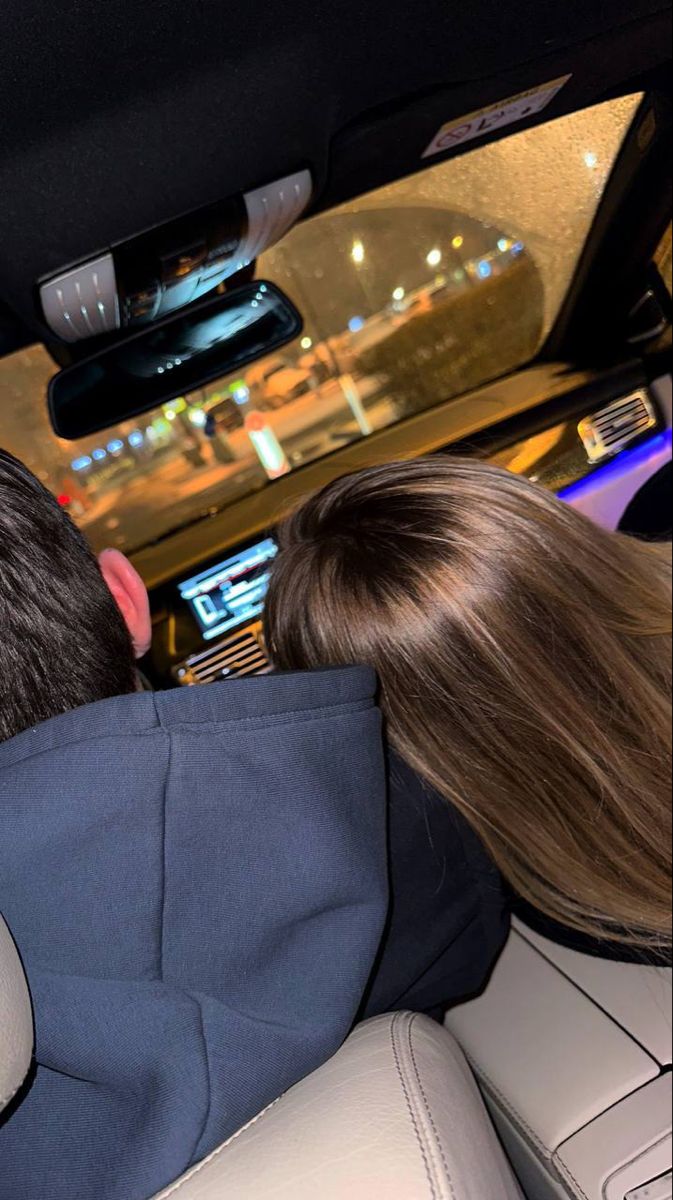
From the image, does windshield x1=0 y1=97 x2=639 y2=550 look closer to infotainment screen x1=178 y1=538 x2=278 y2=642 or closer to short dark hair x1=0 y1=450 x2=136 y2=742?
infotainment screen x1=178 y1=538 x2=278 y2=642

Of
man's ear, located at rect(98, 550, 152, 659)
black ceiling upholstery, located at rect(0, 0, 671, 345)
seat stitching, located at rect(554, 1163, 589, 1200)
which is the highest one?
black ceiling upholstery, located at rect(0, 0, 671, 345)

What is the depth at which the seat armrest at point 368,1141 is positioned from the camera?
77 cm

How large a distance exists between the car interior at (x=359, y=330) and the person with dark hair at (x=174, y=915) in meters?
0.05

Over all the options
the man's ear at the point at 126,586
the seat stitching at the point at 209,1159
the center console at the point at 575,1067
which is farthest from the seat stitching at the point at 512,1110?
the man's ear at the point at 126,586

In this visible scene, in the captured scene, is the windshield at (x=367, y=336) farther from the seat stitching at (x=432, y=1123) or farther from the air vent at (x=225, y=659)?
the seat stitching at (x=432, y=1123)

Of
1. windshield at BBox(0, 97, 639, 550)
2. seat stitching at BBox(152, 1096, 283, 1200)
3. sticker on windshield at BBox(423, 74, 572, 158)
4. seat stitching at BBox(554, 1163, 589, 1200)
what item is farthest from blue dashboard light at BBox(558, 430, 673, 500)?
seat stitching at BBox(152, 1096, 283, 1200)

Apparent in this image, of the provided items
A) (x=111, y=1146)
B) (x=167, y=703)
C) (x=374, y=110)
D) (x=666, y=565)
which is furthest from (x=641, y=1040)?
(x=374, y=110)

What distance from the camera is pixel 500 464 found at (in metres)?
2.12

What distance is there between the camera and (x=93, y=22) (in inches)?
39.9

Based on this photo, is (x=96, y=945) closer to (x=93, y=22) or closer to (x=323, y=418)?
(x=93, y=22)

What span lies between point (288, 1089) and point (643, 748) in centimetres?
72

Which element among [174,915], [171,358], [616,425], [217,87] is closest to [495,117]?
[217,87]

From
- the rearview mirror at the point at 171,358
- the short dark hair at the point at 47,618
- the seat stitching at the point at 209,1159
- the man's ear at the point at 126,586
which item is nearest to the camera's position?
the seat stitching at the point at 209,1159

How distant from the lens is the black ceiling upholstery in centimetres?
107
